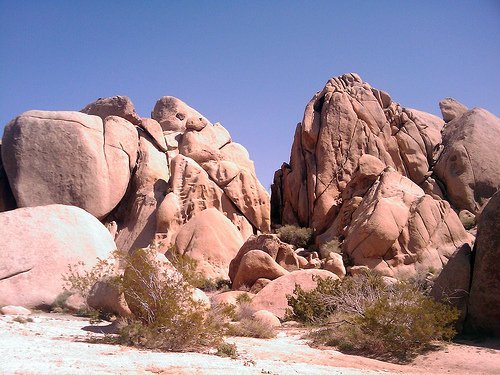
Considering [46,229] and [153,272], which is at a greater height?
[46,229]

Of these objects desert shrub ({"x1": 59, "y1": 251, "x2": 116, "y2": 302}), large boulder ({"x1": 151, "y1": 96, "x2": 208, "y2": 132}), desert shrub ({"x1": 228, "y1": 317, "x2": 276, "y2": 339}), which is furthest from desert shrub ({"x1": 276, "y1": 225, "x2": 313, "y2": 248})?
desert shrub ({"x1": 228, "y1": 317, "x2": 276, "y2": 339})

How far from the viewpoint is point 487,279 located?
1248 cm

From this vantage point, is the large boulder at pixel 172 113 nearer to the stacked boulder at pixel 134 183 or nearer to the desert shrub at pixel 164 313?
the stacked boulder at pixel 134 183

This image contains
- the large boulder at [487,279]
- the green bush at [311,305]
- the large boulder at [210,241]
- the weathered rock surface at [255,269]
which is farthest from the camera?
the large boulder at [210,241]

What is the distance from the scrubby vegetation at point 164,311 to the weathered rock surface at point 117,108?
23008mm

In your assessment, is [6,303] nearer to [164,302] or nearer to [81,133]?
[164,302]

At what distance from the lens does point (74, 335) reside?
1123 centimetres

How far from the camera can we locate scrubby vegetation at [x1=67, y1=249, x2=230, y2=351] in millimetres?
10461

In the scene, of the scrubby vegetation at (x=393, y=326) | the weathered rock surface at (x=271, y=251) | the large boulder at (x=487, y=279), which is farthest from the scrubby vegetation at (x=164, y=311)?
the weathered rock surface at (x=271, y=251)

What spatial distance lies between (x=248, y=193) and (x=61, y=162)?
10336 mm

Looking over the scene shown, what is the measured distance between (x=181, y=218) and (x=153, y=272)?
17746mm

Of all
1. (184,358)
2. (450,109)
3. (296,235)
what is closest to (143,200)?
(296,235)

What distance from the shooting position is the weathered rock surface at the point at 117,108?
33.9 meters

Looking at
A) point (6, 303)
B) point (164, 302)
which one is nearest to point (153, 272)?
point (164, 302)
